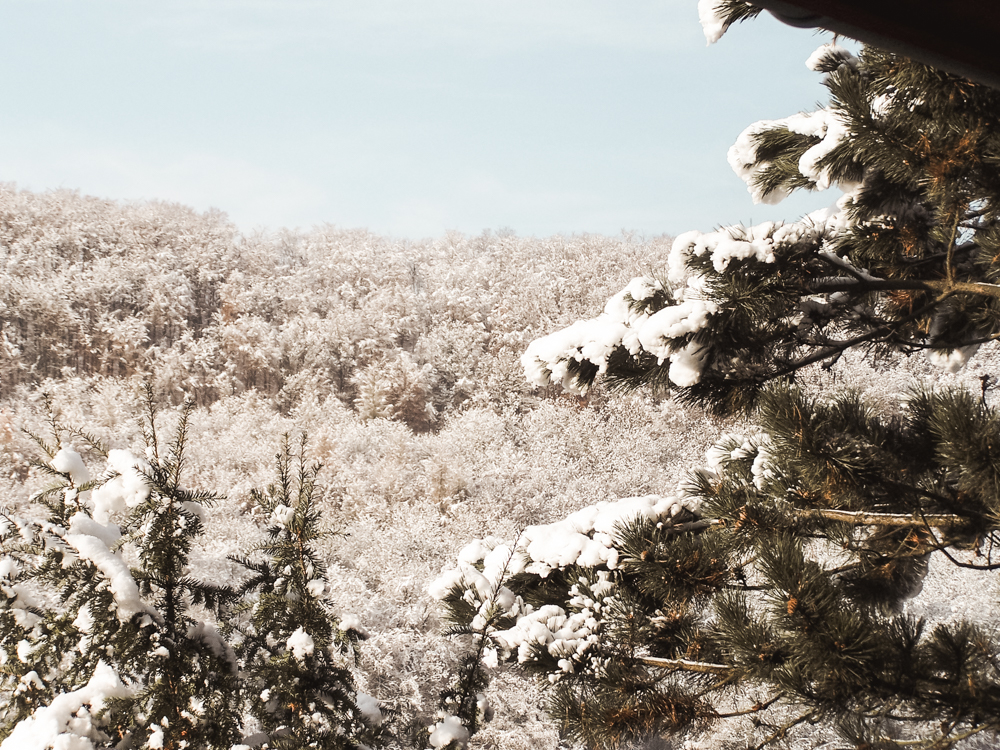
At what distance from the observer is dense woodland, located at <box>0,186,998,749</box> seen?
567 centimetres

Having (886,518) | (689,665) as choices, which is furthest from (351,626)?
(886,518)

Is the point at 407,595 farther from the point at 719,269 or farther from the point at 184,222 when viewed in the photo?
the point at 184,222

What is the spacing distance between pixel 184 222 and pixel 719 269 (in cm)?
1124

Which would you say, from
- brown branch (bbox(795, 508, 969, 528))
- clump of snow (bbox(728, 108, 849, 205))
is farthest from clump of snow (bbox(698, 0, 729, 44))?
brown branch (bbox(795, 508, 969, 528))

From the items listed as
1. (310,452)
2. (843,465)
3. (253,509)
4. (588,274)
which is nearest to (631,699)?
(843,465)

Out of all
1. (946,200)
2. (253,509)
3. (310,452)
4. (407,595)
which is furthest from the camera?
(310,452)

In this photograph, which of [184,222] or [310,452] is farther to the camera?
[184,222]

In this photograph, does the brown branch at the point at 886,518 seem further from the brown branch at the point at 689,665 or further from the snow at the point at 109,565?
the snow at the point at 109,565

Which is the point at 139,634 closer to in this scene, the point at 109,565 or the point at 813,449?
the point at 109,565

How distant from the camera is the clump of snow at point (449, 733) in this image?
10.2 feet

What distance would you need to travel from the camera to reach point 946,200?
1729 millimetres

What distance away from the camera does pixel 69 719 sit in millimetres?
2504

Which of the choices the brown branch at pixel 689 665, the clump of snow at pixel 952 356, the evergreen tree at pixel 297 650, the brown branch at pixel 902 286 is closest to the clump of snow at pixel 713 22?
the brown branch at pixel 902 286

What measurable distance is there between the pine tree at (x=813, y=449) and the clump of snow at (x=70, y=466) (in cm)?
174
